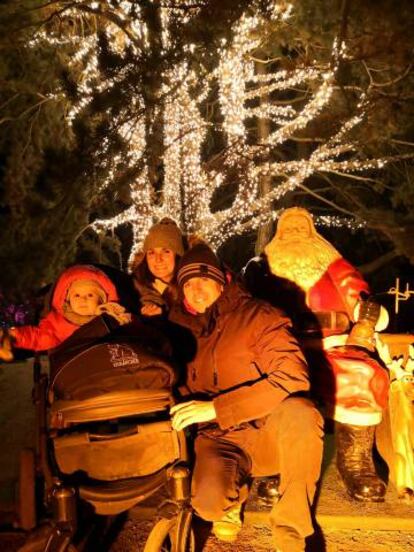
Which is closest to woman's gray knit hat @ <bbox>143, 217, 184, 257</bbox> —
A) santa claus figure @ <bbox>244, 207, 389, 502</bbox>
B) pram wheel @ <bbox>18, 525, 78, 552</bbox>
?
santa claus figure @ <bbox>244, 207, 389, 502</bbox>

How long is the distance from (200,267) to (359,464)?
1525 millimetres

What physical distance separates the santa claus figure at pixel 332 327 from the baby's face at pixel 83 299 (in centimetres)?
121

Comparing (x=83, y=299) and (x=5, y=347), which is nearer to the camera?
(x=5, y=347)

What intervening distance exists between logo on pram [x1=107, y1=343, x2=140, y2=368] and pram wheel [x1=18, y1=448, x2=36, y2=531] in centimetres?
59

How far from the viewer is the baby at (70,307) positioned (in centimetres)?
328

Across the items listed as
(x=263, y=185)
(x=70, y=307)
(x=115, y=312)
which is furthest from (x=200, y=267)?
(x=263, y=185)

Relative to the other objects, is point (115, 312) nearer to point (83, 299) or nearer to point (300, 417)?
point (83, 299)

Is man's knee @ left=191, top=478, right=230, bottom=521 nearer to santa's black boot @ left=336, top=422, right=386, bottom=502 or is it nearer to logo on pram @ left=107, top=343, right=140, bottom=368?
logo on pram @ left=107, top=343, right=140, bottom=368

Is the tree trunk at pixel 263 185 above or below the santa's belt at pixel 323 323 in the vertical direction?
above

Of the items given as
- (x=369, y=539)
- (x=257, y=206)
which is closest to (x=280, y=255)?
(x=369, y=539)

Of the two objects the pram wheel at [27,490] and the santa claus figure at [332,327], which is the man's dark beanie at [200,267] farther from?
the pram wheel at [27,490]

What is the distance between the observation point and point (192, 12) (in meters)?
4.95

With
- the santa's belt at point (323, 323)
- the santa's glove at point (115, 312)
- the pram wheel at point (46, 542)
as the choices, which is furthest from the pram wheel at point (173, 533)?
the santa's belt at point (323, 323)

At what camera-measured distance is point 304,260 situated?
13.1 ft
